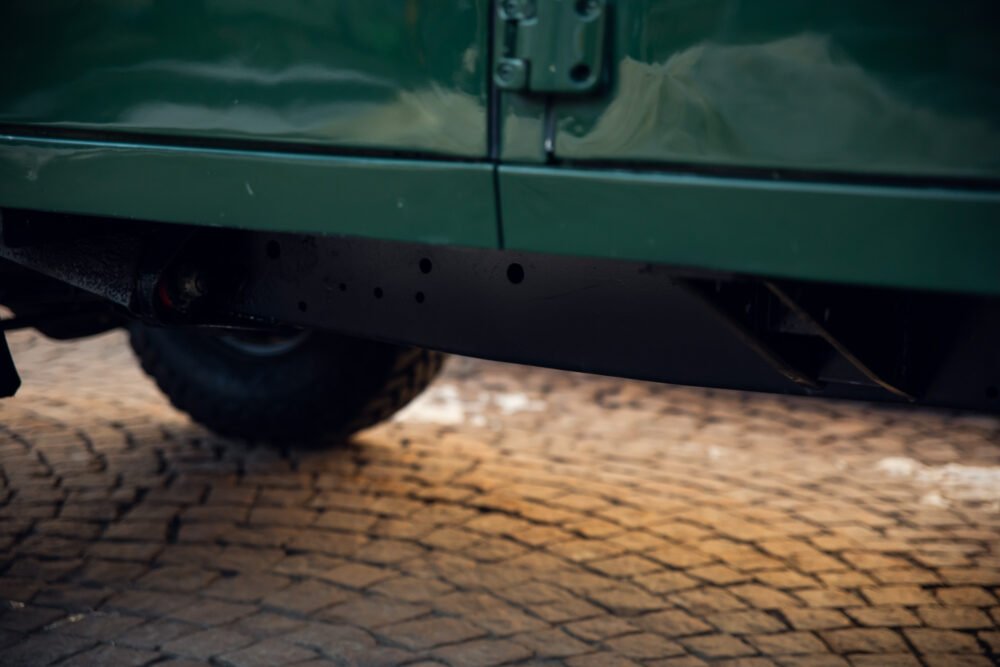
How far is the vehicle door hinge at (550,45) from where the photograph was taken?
1.79m

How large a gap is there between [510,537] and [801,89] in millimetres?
2238

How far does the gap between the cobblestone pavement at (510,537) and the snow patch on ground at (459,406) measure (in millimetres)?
20

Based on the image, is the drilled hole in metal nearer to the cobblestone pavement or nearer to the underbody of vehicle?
the underbody of vehicle

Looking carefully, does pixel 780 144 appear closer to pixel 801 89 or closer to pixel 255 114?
pixel 801 89

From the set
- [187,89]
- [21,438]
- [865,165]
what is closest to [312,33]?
[187,89]

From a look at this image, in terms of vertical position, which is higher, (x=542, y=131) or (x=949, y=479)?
(x=542, y=131)

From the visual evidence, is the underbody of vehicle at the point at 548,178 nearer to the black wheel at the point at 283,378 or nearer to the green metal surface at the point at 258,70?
the green metal surface at the point at 258,70

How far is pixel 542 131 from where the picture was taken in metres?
1.87

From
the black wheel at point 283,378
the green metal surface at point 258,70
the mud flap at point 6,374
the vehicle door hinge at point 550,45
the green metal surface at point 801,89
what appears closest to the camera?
the green metal surface at point 801,89

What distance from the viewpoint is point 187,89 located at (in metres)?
2.18

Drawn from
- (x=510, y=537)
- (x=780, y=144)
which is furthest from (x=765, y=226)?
(x=510, y=537)

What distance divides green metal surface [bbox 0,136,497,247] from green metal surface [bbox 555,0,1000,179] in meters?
0.22

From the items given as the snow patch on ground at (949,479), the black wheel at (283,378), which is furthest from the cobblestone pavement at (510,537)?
the black wheel at (283,378)

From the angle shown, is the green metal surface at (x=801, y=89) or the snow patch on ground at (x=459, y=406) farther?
the snow patch on ground at (x=459, y=406)
